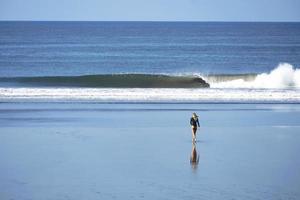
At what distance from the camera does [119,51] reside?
92.2 metres

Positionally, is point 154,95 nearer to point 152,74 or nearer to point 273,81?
point 273,81

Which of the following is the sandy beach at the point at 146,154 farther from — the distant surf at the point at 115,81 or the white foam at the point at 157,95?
the distant surf at the point at 115,81

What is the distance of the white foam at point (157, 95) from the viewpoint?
37312 mm

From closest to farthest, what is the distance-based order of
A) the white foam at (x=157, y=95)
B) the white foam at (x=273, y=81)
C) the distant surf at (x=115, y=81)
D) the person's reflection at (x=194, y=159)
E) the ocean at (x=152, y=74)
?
the person's reflection at (x=194, y=159), the white foam at (x=157, y=95), the ocean at (x=152, y=74), the white foam at (x=273, y=81), the distant surf at (x=115, y=81)

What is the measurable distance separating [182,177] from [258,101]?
18156mm

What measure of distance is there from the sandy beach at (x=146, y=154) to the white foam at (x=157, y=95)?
4.40 meters

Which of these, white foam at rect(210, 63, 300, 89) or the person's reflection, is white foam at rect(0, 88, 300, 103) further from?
the person's reflection

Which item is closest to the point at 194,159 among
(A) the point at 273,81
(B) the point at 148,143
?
(B) the point at 148,143

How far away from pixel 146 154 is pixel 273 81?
32.1 m

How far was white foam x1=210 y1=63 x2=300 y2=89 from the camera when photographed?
50.2 m

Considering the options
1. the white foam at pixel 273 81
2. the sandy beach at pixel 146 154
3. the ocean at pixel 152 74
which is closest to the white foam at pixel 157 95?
the ocean at pixel 152 74

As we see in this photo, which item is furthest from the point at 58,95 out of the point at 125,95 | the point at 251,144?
the point at 251,144

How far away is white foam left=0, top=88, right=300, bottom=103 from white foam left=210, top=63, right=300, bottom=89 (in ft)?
29.7

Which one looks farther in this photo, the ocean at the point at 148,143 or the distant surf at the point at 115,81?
the distant surf at the point at 115,81
